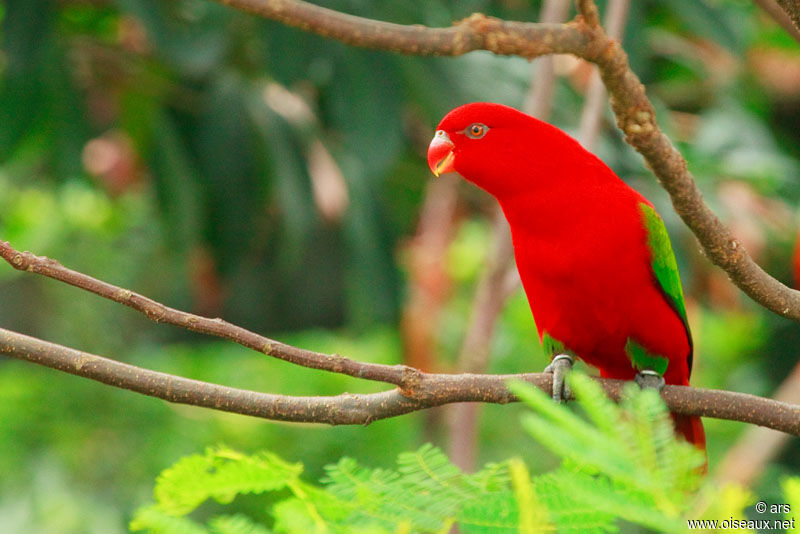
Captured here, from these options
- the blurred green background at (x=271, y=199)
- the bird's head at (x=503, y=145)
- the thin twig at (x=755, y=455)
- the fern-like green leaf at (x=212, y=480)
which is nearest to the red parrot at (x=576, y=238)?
the bird's head at (x=503, y=145)

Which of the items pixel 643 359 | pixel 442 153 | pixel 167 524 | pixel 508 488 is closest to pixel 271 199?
pixel 442 153

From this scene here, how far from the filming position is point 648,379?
246 centimetres

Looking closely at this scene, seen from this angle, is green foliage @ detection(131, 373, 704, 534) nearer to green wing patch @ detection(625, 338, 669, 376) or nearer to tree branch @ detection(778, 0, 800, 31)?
tree branch @ detection(778, 0, 800, 31)

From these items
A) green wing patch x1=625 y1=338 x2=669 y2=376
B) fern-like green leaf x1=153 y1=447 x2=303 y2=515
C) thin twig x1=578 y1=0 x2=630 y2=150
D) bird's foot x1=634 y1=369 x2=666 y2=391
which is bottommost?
fern-like green leaf x1=153 y1=447 x2=303 y2=515

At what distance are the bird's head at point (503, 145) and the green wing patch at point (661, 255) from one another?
0.28 metres

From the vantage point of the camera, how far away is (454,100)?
390 centimetres

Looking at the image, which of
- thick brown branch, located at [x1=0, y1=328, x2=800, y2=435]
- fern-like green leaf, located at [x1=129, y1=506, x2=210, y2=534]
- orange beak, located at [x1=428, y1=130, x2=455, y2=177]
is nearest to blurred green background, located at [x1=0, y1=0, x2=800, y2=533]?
orange beak, located at [x1=428, y1=130, x2=455, y2=177]

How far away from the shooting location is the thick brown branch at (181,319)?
4.96 ft

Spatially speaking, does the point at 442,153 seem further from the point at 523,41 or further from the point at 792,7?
the point at 523,41

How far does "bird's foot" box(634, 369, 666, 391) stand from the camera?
95.1 inches

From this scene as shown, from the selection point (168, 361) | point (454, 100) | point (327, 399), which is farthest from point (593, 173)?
point (168, 361)

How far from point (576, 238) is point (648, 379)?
1.48ft

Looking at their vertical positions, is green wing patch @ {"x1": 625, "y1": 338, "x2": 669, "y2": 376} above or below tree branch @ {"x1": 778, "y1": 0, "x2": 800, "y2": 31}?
below

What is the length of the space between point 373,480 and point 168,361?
5954 mm
